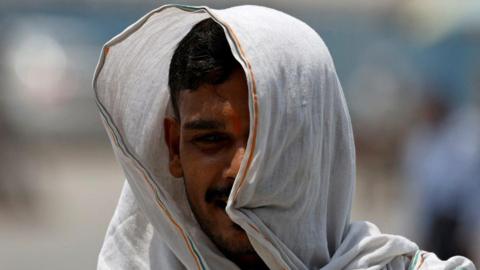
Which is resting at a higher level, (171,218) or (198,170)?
(198,170)

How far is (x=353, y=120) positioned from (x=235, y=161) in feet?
53.0

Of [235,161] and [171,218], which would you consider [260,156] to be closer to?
[235,161]

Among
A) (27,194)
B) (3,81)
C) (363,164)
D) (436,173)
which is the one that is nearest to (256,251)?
(436,173)

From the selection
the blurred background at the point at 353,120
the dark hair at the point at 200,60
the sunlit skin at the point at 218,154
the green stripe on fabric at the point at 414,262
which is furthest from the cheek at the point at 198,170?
the blurred background at the point at 353,120

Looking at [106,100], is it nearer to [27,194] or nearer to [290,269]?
[290,269]

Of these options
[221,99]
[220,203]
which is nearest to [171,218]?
[220,203]

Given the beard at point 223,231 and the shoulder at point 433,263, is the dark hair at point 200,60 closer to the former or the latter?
the beard at point 223,231

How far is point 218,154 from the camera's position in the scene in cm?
267

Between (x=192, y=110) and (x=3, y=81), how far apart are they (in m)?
18.0

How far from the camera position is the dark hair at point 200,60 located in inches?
107

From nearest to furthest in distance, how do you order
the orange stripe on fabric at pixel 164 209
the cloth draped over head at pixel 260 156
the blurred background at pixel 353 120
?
1. the cloth draped over head at pixel 260 156
2. the orange stripe on fabric at pixel 164 209
3. the blurred background at pixel 353 120

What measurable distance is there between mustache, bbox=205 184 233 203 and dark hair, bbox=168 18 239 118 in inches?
8.9

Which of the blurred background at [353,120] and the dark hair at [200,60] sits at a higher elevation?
the dark hair at [200,60]

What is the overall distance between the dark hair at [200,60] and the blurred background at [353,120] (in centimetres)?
495
